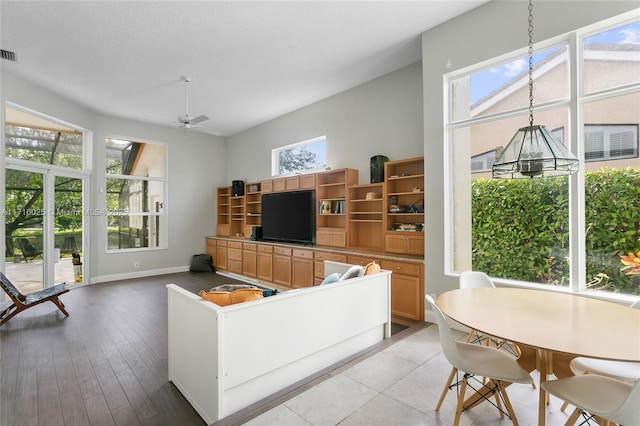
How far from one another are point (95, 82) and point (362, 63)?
4.20 meters

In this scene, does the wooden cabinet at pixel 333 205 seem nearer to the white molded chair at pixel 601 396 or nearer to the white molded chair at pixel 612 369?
the white molded chair at pixel 612 369

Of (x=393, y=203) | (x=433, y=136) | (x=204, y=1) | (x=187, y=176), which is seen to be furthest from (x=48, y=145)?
(x=433, y=136)

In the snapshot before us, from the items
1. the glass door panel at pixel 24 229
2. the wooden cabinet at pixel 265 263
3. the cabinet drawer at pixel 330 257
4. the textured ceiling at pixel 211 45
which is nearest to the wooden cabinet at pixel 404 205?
the cabinet drawer at pixel 330 257

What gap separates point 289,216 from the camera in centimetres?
577

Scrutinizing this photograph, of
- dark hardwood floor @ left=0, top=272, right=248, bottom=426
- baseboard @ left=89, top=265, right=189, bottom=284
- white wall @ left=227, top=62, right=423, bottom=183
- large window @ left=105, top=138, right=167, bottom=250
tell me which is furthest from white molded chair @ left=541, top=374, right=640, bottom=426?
large window @ left=105, top=138, right=167, bottom=250

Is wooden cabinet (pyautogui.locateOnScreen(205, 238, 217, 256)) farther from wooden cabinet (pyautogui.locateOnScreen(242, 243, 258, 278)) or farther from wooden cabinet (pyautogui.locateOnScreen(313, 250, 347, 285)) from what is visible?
wooden cabinet (pyautogui.locateOnScreen(313, 250, 347, 285))

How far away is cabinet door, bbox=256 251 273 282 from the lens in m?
5.77

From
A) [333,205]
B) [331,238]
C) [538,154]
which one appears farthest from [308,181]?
[538,154]

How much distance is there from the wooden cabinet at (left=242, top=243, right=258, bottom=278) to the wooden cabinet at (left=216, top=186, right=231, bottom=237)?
5.07 ft

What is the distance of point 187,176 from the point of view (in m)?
7.48

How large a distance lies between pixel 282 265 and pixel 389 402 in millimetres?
3617

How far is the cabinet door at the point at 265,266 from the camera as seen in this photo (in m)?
5.77

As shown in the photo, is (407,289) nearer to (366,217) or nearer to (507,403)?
(366,217)

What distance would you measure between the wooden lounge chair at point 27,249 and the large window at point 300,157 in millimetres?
4373
